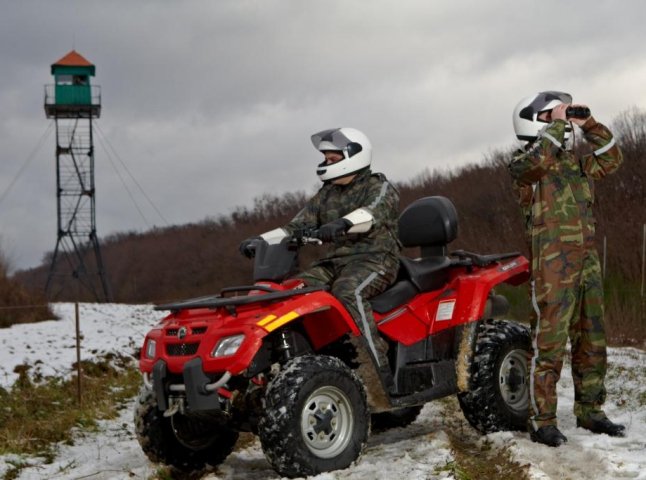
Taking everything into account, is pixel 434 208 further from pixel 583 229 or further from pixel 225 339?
pixel 225 339

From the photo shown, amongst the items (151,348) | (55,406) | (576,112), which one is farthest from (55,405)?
(576,112)

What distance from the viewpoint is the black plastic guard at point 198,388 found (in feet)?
17.4

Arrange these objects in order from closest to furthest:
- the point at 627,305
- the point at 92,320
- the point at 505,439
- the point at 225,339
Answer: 1. the point at 225,339
2. the point at 505,439
3. the point at 627,305
4. the point at 92,320

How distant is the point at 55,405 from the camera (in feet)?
32.0

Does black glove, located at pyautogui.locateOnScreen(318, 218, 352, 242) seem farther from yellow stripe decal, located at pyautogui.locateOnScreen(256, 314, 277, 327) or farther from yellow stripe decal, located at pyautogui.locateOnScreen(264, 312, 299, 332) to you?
yellow stripe decal, located at pyautogui.locateOnScreen(256, 314, 277, 327)

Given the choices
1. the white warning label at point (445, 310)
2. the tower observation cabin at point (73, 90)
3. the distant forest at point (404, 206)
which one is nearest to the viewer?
the white warning label at point (445, 310)

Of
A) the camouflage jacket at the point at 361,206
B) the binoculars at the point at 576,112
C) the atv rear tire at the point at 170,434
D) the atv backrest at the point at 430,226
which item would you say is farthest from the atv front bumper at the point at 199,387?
the binoculars at the point at 576,112

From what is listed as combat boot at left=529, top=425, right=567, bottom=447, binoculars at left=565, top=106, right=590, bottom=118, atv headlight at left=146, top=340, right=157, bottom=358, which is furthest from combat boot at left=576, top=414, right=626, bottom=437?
atv headlight at left=146, top=340, right=157, bottom=358

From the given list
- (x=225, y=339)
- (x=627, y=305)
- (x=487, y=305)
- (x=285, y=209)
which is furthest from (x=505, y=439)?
(x=285, y=209)

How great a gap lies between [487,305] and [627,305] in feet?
32.3

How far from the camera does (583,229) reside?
6.35 meters

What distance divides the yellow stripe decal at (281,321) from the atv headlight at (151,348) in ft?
2.87

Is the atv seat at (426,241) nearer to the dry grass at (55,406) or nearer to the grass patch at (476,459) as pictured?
the grass patch at (476,459)

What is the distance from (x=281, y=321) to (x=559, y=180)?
2268mm
